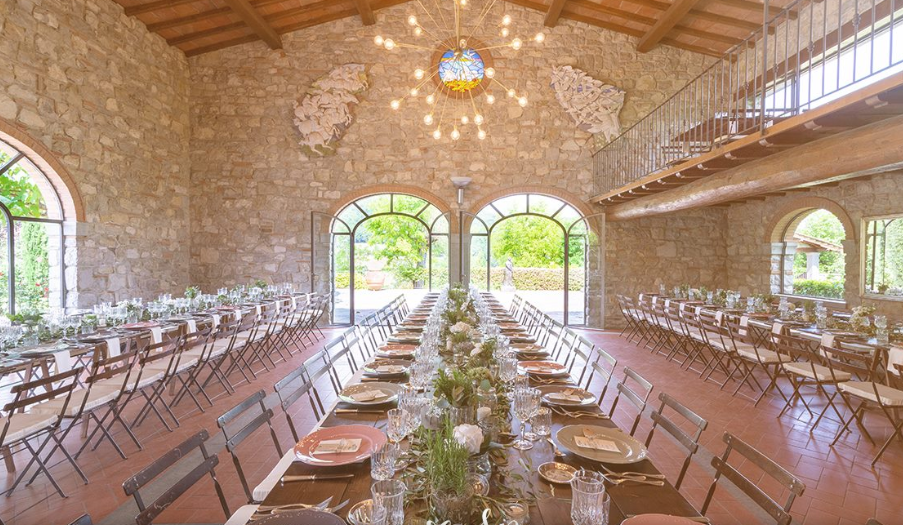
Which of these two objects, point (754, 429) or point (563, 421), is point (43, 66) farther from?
point (754, 429)

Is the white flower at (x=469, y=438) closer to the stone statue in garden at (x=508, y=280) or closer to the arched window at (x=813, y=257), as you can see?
the arched window at (x=813, y=257)

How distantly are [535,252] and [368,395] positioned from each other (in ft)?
43.7

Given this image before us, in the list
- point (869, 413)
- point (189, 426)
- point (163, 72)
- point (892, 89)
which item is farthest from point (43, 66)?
point (869, 413)

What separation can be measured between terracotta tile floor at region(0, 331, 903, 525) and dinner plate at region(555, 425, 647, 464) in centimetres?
99

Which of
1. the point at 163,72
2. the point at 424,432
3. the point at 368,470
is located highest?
the point at 163,72

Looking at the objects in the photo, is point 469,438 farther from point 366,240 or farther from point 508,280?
point 508,280

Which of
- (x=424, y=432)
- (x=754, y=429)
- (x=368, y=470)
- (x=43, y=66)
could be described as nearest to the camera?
(x=424, y=432)

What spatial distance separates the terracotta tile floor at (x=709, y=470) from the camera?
295 cm

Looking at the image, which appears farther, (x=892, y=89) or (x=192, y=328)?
(x=192, y=328)

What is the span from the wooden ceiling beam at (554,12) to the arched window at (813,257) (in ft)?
20.1

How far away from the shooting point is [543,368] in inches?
138

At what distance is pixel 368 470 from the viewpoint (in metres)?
1.94

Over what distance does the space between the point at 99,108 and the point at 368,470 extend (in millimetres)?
8562

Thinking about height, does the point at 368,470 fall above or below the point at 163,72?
below
